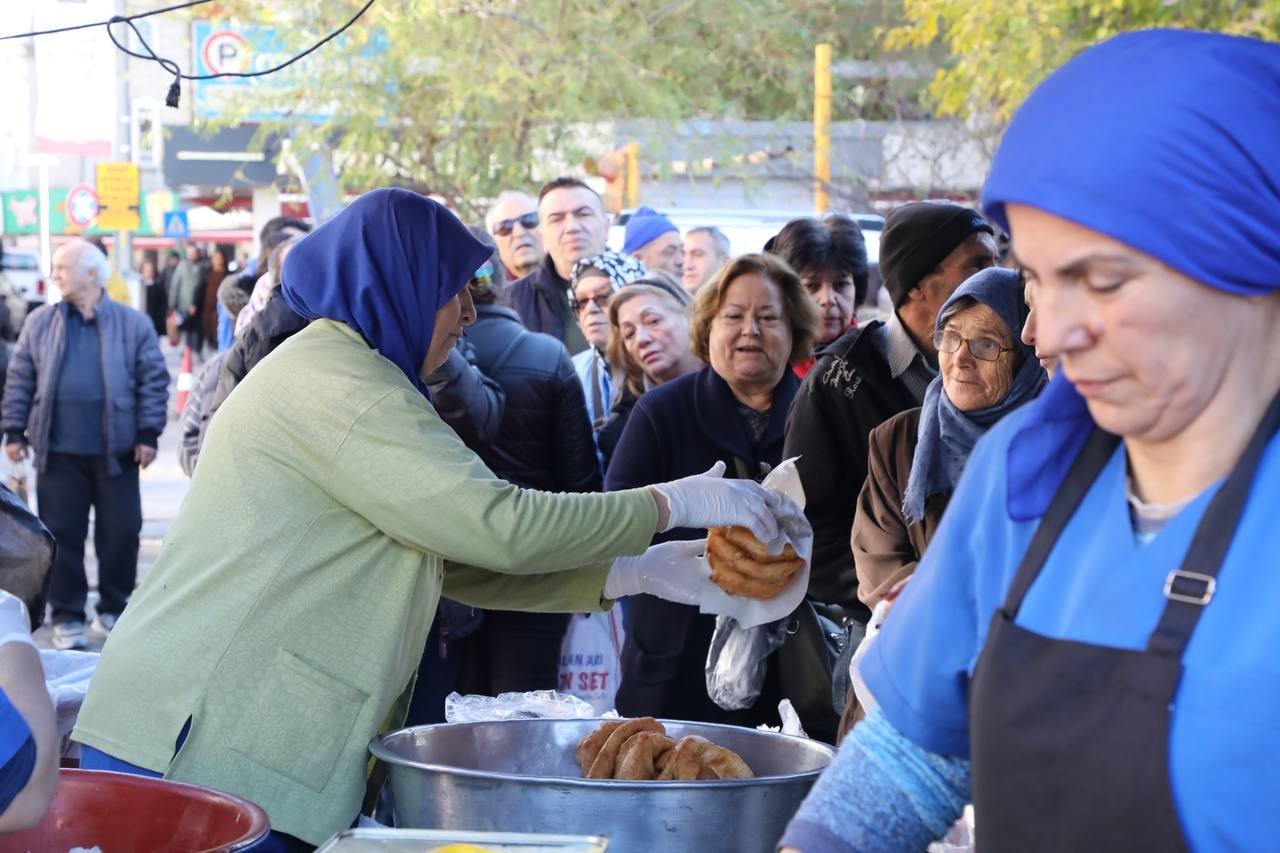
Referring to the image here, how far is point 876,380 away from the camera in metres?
4.05

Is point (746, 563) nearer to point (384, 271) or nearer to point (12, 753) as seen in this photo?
point (384, 271)

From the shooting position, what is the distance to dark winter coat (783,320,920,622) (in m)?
3.99

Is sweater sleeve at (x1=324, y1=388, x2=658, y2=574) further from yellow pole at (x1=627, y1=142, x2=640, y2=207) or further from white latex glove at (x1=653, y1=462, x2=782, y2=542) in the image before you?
yellow pole at (x1=627, y1=142, x2=640, y2=207)

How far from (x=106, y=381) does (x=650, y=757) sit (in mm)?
6411

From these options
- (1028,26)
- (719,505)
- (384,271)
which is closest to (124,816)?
(384,271)

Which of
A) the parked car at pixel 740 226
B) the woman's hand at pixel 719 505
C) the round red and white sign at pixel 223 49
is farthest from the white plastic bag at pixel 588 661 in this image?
the round red and white sign at pixel 223 49

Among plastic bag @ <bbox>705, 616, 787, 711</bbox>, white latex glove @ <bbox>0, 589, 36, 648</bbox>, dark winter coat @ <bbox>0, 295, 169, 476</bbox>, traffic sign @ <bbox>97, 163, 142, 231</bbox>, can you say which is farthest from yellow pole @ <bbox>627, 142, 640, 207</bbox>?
traffic sign @ <bbox>97, 163, 142, 231</bbox>

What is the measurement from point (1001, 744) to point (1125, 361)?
37cm

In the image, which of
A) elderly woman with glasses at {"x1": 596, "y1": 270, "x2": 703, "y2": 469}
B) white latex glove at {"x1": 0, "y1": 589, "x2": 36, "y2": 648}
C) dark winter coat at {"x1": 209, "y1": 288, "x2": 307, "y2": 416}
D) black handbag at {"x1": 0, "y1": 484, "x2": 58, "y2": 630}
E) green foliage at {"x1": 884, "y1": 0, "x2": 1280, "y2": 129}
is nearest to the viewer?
white latex glove at {"x1": 0, "y1": 589, "x2": 36, "y2": 648}

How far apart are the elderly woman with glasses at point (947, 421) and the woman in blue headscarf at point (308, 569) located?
0.68 meters

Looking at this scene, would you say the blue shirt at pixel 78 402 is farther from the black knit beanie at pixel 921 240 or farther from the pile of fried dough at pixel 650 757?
the pile of fried dough at pixel 650 757

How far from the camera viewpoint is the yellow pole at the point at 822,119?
14531 mm

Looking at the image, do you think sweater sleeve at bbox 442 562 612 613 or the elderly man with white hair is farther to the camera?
the elderly man with white hair

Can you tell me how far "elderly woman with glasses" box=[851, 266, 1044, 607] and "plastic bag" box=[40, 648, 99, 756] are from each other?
1632 millimetres
